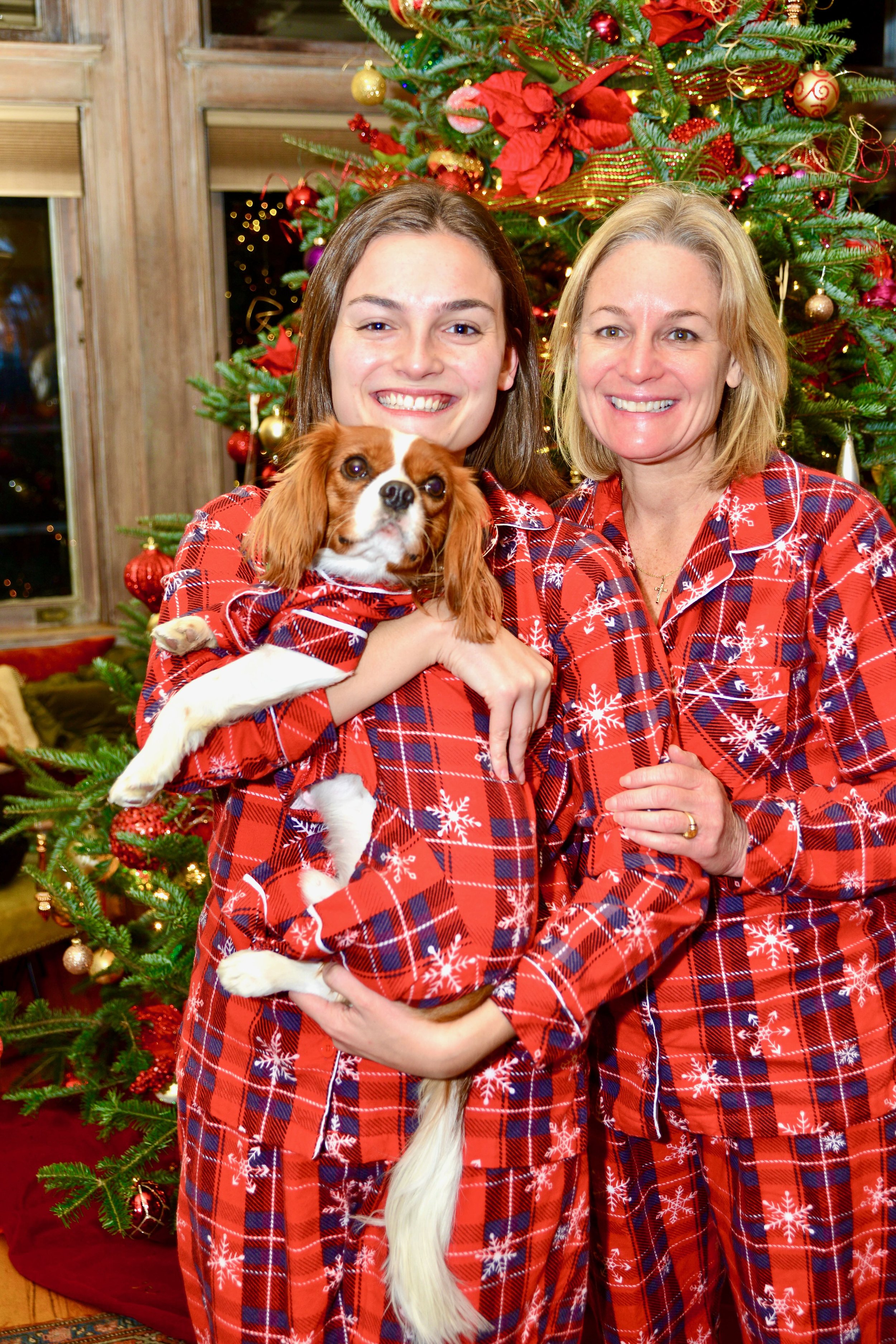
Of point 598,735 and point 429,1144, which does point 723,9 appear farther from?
point 429,1144

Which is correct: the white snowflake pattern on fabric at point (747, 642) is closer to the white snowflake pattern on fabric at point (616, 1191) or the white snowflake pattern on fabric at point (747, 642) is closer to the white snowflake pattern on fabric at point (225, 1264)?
the white snowflake pattern on fabric at point (616, 1191)

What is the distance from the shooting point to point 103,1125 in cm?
268

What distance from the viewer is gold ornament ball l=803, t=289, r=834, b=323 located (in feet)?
7.35

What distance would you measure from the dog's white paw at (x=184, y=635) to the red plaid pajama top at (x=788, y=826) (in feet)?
2.04

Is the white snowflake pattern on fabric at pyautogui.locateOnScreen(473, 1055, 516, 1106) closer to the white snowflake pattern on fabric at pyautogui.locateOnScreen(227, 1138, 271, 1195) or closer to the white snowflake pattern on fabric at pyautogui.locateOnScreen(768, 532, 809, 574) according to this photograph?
the white snowflake pattern on fabric at pyautogui.locateOnScreen(227, 1138, 271, 1195)

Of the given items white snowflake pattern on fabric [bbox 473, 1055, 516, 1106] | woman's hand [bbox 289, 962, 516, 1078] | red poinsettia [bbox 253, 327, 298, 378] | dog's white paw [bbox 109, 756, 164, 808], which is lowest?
white snowflake pattern on fabric [bbox 473, 1055, 516, 1106]

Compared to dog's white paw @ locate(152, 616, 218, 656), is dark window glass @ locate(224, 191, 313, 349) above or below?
above

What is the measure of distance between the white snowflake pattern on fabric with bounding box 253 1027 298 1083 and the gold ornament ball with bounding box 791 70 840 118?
6.93ft

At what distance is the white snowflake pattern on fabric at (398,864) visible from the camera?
1239 mm

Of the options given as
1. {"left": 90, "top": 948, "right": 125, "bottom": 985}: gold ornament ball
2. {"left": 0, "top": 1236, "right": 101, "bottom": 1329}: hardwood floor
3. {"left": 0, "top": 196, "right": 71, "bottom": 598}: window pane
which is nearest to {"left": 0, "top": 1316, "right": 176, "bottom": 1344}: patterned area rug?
{"left": 0, "top": 1236, "right": 101, "bottom": 1329}: hardwood floor

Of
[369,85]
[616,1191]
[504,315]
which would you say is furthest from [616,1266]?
[369,85]

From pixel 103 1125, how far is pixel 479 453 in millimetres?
1962

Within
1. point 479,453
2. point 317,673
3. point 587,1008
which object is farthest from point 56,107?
point 587,1008

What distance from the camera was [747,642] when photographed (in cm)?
146
